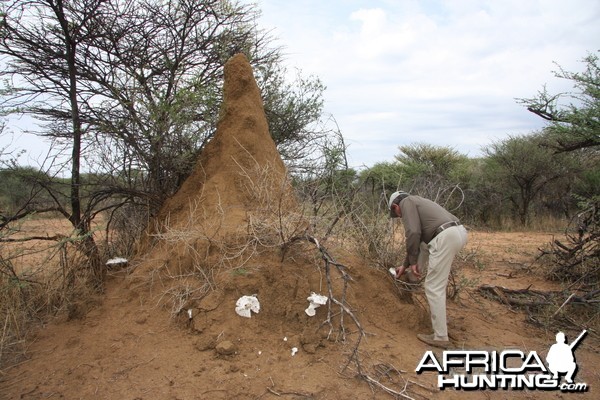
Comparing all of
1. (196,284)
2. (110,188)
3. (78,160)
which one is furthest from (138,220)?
(196,284)

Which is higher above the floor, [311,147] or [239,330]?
[311,147]

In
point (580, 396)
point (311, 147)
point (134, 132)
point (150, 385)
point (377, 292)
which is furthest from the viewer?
point (311, 147)

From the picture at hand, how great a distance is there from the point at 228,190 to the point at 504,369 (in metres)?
3.24

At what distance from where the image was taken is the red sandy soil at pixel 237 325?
3340 mm

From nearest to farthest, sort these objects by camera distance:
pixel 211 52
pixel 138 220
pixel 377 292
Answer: pixel 377 292
pixel 138 220
pixel 211 52

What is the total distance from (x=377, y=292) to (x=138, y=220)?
3.13 meters

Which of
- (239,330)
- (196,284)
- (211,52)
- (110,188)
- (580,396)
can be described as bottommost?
(580,396)

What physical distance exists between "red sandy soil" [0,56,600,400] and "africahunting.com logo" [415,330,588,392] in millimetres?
88

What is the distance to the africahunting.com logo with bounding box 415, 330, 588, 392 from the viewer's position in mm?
3584

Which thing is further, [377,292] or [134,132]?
[134,132]

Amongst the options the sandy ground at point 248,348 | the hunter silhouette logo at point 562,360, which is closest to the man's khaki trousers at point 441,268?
the sandy ground at point 248,348

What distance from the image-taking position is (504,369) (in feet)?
12.4

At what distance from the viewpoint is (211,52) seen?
634 centimetres

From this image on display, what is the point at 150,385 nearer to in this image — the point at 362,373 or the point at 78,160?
the point at 362,373
